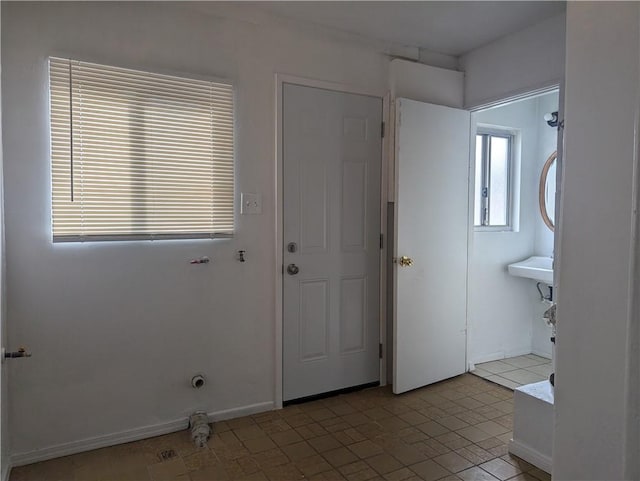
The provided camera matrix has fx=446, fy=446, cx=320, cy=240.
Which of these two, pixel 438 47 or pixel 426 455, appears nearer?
pixel 426 455

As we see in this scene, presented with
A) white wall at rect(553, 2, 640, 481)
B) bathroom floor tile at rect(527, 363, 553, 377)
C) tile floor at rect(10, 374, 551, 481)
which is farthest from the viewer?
bathroom floor tile at rect(527, 363, 553, 377)

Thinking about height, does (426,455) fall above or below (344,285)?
below

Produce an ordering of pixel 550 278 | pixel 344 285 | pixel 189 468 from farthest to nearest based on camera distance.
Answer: pixel 550 278 → pixel 344 285 → pixel 189 468

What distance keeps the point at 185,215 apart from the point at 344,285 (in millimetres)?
1211

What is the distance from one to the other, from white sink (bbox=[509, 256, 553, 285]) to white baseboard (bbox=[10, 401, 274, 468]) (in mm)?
2446

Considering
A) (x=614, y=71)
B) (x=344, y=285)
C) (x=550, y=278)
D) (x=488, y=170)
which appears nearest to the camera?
(x=614, y=71)

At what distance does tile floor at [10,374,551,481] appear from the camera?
2199 millimetres

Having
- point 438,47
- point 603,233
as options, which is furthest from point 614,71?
point 438,47

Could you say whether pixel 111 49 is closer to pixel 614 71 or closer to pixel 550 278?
pixel 614 71

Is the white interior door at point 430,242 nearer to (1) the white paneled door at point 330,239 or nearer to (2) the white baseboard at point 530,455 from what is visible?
(1) the white paneled door at point 330,239

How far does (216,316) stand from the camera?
2729 millimetres

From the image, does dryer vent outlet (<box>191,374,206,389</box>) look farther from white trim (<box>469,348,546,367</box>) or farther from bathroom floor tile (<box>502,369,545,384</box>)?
bathroom floor tile (<box>502,369,545,384</box>)

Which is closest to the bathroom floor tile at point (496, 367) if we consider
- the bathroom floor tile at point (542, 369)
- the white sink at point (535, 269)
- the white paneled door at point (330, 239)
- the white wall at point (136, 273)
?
the bathroom floor tile at point (542, 369)

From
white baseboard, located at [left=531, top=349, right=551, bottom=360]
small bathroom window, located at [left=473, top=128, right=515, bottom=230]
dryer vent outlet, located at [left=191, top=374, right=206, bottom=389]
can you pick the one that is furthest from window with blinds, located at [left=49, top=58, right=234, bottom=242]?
white baseboard, located at [left=531, top=349, right=551, bottom=360]
